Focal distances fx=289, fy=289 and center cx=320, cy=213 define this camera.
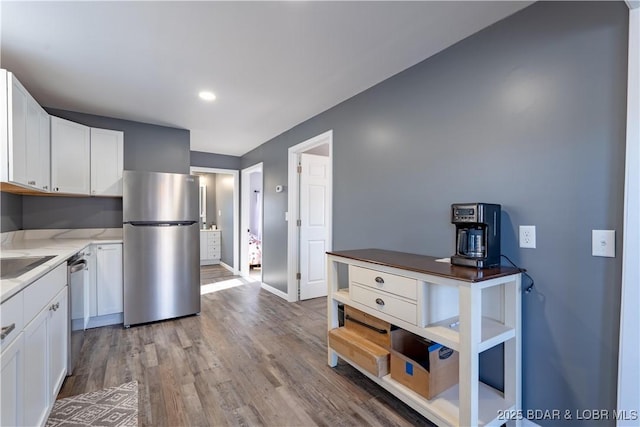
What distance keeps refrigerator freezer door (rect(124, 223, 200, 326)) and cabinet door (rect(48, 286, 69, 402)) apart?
113 centimetres

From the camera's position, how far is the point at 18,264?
1712mm

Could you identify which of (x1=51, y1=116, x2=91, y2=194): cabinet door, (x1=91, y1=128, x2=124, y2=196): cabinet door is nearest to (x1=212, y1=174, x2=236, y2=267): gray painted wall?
(x1=91, y1=128, x2=124, y2=196): cabinet door

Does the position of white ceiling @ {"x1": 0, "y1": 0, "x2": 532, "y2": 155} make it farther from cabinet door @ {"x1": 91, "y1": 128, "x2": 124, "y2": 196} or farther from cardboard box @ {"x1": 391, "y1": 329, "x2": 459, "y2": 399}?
cardboard box @ {"x1": 391, "y1": 329, "x2": 459, "y2": 399}

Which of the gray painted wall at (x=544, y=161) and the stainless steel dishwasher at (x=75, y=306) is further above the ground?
the gray painted wall at (x=544, y=161)

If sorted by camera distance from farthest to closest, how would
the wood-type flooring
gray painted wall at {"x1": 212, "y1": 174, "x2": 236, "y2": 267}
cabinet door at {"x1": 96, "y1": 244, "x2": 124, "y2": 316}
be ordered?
gray painted wall at {"x1": 212, "y1": 174, "x2": 236, "y2": 267} → cabinet door at {"x1": 96, "y1": 244, "x2": 124, "y2": 316} → the wood-type flooring

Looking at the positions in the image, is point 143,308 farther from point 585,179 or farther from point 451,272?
point 585,179

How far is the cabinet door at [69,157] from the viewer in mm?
2881

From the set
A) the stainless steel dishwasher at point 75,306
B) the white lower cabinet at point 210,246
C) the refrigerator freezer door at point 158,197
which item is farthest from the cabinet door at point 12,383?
the white lower cabinet at point 210,246

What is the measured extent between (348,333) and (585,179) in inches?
67.5

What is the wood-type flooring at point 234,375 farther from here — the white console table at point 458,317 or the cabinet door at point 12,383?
the cabinet door at point 12,383

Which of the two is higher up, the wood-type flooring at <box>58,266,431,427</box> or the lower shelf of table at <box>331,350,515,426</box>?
the lower shelf of table at <box>331,350,515,426</box>

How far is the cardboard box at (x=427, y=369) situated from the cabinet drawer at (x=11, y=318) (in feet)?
6.10

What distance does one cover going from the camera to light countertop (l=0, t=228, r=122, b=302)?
4.16ft

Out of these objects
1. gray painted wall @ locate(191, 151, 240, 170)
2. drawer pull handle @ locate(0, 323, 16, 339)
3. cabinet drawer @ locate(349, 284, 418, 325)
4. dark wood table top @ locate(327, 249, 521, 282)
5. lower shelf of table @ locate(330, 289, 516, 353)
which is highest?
gray painted wall @ locate(191, 151, 240, 170)
